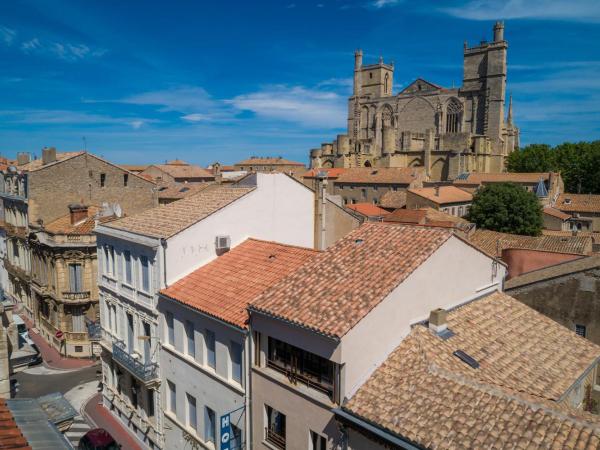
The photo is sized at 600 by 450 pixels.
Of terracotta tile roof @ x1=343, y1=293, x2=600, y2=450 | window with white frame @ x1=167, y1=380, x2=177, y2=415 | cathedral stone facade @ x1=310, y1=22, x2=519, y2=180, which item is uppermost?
cathedral stone facade @ x1=310, y1=22, x2=519, y2=180

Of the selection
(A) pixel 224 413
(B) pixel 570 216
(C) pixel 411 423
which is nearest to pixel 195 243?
(A) pixel 224 413

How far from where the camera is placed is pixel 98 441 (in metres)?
19.1

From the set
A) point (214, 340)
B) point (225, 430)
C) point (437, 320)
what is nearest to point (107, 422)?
point (214, 340)

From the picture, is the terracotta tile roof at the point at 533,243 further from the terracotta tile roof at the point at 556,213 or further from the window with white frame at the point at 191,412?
the terracotta tile roof at the point at 556,213

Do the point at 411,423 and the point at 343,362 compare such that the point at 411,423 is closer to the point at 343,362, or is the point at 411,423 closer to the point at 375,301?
the point at 343,362

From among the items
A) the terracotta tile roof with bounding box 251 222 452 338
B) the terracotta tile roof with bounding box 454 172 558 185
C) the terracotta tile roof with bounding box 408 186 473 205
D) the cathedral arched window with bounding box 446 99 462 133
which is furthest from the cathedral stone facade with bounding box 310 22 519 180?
the terracotta tile roof with bounding box 251 222 452 338

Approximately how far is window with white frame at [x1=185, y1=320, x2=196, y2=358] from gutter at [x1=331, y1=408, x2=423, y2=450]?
747 cm

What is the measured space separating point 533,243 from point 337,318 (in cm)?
2463

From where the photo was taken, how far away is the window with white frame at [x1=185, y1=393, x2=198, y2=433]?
16.7 meters

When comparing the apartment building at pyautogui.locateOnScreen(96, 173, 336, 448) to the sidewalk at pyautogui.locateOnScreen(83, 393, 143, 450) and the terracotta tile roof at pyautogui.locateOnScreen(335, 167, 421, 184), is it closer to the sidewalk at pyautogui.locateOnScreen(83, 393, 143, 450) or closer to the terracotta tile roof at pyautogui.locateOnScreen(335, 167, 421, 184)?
the sidewalk at pyautogui.locateOnScreen(83, 393, 143, 450)

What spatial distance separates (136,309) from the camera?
19.4m

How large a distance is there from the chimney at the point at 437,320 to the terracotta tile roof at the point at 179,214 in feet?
31.7

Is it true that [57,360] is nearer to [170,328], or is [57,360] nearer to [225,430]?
[170,328]

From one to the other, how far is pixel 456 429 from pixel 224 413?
8.28 m
